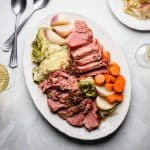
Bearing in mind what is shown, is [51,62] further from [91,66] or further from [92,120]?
[92,120]

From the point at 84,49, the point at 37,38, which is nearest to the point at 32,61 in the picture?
the point at 37,38

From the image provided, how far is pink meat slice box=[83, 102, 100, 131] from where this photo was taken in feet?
4.38

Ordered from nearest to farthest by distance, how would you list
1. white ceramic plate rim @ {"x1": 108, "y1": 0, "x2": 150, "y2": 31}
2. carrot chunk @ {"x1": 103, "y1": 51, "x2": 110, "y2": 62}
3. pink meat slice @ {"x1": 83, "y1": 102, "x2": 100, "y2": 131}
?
1. pink meat slice @ {"x1": 83, "y1": 102, "x2": 100, "y2": 131}
2. carrot chunk @ {"x1": 103, "y1": 51, "x2": 110, "y2": 62}
3. white ceramic plate rim @ {"x1": 108, "y1": 0, "x2": 150, "y2": 31}

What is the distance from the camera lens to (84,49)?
4.73ft

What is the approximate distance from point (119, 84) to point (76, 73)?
6.4 inches

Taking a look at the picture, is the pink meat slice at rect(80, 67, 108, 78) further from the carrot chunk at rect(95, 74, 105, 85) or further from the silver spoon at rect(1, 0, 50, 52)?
the silver spoon at rect(1, 0, 50, 52)

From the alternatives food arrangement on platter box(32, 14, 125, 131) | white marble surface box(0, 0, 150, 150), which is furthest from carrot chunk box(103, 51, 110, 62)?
white marble surface box(0, 0, 150, 150)

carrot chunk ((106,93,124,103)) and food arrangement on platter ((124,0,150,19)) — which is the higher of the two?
food arrangement on platter ((124,0,150,19))

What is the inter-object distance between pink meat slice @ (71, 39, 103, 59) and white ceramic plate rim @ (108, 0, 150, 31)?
191 mm

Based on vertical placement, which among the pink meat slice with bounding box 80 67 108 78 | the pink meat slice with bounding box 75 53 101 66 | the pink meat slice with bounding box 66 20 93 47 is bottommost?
the pink meat slice with bounding box 80 67 108 78

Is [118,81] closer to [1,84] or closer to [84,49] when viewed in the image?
[84,49]

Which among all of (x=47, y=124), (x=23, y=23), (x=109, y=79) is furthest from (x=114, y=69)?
(x=23, y=23)

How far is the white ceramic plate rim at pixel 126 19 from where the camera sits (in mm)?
1562

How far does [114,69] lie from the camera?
4.65 ft
